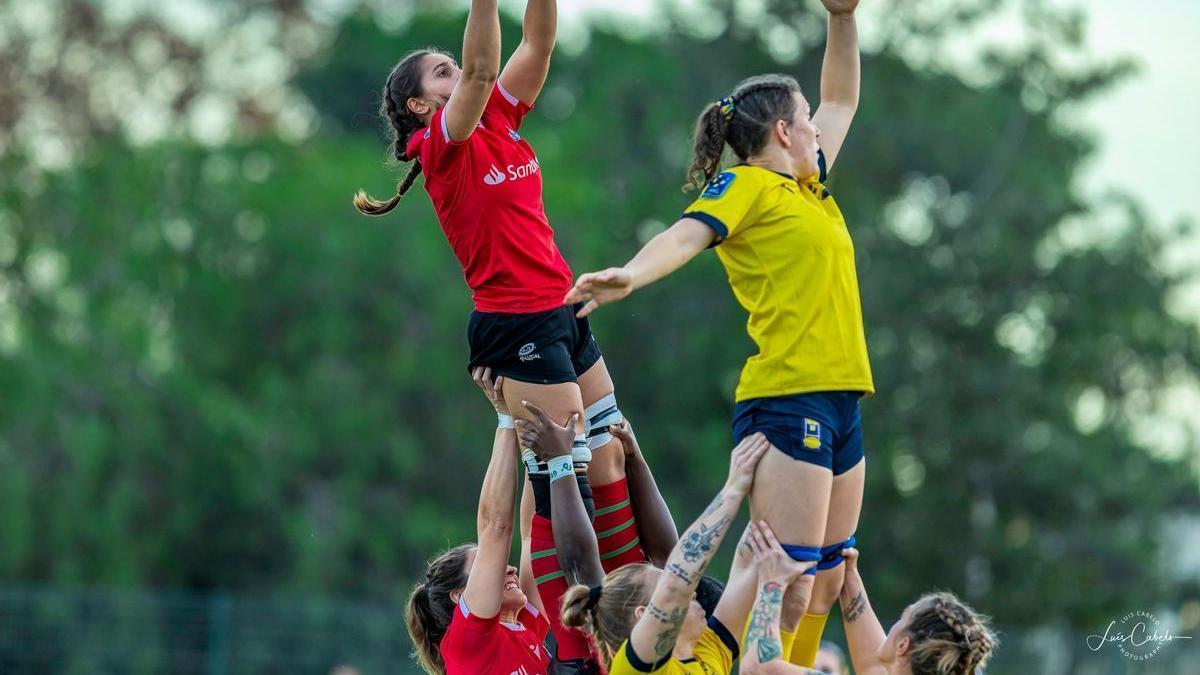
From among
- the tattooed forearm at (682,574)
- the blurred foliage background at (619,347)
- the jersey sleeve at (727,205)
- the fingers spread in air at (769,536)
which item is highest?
the jersey sleeve at (727,205)

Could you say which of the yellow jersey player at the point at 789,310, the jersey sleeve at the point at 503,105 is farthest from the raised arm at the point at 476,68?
the yellow jersey player at the point at 789,310

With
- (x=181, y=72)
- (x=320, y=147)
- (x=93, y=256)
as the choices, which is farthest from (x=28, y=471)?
(x=181, y=72)

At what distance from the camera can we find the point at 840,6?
655cm

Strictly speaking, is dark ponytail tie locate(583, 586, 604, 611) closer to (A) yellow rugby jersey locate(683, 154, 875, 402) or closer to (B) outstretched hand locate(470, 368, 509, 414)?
(B) outstretched hand locate(470, 368, 509, 414)

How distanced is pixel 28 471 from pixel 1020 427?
581 inches

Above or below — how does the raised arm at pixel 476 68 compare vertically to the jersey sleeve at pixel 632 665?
above

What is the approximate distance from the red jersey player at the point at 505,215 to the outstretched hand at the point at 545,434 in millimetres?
48

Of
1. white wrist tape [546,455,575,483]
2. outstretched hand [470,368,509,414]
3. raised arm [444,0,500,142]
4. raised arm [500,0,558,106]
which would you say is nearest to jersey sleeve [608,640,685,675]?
white wrist tape [546,455,575,483]

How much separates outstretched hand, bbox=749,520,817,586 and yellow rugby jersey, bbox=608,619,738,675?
1.65 ft

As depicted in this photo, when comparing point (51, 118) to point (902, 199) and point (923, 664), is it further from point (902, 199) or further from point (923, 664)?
point (923, 664)

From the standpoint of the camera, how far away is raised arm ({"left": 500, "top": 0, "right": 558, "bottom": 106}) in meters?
6.55

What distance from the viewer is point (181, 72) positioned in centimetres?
3388

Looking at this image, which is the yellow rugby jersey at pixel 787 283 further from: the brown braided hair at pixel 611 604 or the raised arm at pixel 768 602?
the brown braided hair at pixel 611 604

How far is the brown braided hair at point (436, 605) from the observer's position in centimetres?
Result: 732
